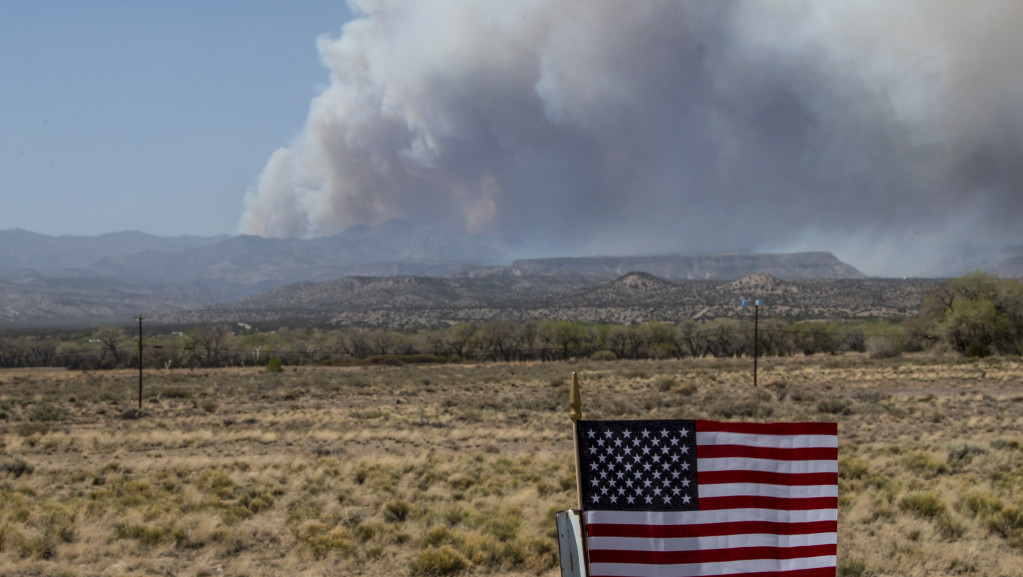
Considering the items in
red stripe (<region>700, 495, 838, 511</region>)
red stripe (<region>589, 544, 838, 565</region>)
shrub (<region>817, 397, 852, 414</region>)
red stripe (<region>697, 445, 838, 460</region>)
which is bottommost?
shrub (<region>817, 397, 852, 414</region>)

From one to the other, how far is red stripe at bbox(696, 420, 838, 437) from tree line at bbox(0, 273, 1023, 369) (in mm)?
64916

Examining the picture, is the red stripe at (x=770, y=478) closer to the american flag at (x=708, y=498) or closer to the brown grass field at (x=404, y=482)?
the american flag at (x=708, y=498)

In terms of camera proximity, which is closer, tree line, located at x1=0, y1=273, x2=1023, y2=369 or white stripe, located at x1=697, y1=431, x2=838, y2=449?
white stripe, located at x1=697, y1=431, x2=838, y2=449

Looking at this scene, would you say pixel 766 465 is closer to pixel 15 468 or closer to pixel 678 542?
pixel 678 542

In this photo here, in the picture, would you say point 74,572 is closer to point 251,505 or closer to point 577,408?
point 251,505

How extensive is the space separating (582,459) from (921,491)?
11.9 metres

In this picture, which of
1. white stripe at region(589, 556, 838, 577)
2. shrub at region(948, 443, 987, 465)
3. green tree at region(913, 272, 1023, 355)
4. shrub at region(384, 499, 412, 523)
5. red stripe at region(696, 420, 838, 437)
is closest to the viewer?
white stripe at region(589, 556, 838, 577)

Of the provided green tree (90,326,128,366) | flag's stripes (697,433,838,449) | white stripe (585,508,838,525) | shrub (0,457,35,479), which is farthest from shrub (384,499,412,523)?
green tree (90,326,128,366)

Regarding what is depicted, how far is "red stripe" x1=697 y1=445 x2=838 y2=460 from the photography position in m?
5.77

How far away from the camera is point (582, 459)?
5680 millimetres

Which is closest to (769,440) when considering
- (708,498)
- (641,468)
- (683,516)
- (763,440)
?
(763,440)

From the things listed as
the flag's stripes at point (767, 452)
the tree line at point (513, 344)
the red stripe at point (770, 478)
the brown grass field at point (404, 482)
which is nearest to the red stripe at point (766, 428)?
the flag's stripes at point (767, 452)

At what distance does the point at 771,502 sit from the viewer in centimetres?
584

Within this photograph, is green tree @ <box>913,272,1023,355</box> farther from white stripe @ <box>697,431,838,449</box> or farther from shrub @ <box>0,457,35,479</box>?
shrub @ <box>0,457,35,479</box>
